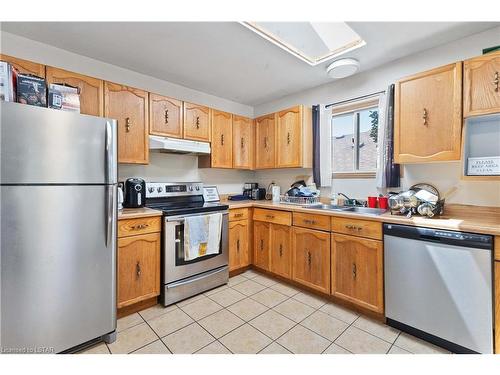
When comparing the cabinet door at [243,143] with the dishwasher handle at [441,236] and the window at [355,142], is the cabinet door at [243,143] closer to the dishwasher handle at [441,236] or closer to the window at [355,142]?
the window at [355,142]

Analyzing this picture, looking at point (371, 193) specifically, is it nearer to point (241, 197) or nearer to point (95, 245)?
point (241, 197)

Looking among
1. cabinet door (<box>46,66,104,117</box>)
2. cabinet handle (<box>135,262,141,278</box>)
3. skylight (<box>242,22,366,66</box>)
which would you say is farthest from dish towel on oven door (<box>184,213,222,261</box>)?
skylight (<box>242,22,366,66</box>)

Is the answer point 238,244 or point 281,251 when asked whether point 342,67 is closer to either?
point 281,251

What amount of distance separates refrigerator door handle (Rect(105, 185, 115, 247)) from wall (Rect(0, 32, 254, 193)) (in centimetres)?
94

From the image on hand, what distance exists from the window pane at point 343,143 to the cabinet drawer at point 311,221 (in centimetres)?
85

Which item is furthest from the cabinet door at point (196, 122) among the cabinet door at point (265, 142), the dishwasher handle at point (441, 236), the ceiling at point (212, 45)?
the dishwasher handle at point (441, 236)

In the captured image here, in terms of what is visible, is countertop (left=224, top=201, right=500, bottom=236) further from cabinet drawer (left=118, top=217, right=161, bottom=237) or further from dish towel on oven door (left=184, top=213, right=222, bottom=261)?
cabinet drawer (left=118, top=217, right=161, bottom=237)

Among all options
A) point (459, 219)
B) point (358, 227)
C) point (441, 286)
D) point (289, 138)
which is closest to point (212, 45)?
point (289, 138)

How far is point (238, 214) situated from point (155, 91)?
1.77 metres

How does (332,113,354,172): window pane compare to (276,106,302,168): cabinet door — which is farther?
(276,106,302,168): cabinet door

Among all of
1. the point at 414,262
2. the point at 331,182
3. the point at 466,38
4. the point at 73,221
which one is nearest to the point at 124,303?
the point at 73,221

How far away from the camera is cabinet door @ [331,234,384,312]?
182 centimetres

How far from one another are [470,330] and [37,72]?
3.55 m
